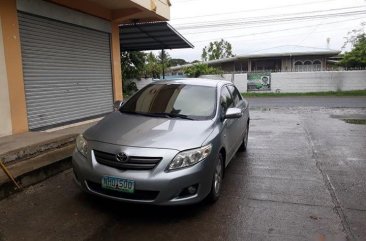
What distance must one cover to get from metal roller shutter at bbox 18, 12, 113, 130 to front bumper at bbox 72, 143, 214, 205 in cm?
416

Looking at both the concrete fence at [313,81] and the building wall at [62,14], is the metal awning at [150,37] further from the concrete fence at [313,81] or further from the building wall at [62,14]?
the concrete fence at [313,81]

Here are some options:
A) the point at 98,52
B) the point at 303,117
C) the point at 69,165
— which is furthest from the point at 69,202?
the point at 303,117

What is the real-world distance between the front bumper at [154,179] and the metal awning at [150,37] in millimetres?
9305

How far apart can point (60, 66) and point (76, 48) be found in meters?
0.85

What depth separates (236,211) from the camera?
4.33 metres

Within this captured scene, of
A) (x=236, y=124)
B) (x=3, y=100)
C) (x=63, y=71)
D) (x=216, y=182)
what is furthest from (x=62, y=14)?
(x=216, y=182)

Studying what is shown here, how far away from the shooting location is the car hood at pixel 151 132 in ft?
13.3

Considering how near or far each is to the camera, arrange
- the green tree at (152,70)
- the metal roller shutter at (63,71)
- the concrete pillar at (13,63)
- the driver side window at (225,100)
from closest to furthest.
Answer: the driver side window at (225,100) < the concrete pillar at (13,63) < the metal roller shutter at (63,71) < the green tree at (152,70)

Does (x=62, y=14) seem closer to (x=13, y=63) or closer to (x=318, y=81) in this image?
(x=13, y=63)

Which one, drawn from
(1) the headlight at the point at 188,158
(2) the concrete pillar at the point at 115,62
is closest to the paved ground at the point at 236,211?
(1) the headlight at the point at 188,158

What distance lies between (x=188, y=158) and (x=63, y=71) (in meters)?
5.85

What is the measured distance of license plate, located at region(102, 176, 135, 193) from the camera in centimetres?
377

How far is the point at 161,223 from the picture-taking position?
13.0ft

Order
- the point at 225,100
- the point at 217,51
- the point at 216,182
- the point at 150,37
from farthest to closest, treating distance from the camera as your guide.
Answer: the point at 217,51, the point at 150,37, the point at 225,100, the point at 216,182
